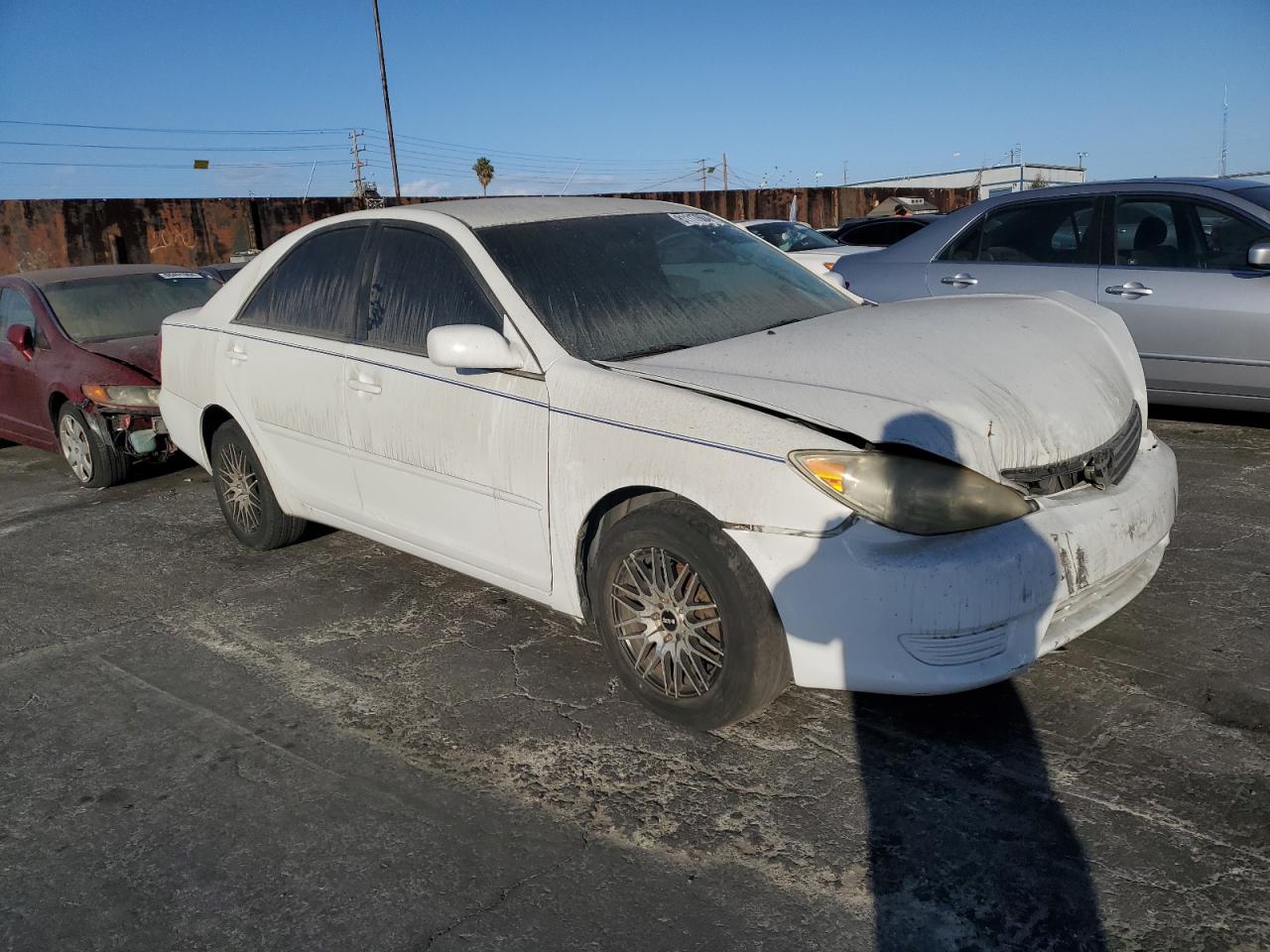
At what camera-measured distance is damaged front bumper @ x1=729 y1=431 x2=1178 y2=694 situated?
8.66 feet

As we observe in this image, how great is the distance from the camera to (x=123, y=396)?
6766 millimetres

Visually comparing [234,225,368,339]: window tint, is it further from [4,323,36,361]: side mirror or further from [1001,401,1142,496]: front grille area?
[4,323,36,361]: side mirror

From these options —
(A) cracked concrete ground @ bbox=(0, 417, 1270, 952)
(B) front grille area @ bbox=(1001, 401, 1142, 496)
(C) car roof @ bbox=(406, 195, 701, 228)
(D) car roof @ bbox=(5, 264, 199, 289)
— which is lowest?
(A) cracked concrete ground @ bbox=(0, 417, 1270, 952)

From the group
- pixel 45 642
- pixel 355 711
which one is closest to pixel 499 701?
pixel 355 711

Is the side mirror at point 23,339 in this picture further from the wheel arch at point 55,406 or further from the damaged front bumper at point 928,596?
the damaged front bumper at point 928,596

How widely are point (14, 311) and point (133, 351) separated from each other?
1427 millimetres

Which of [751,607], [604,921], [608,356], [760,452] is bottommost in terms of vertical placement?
[604,921]

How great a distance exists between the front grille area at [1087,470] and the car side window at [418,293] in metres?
1.80

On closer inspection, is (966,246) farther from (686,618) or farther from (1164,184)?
(686,618)

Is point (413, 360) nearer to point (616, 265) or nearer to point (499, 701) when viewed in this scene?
point (616, 265)

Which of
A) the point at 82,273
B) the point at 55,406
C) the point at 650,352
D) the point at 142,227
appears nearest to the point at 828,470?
the point at 650,352

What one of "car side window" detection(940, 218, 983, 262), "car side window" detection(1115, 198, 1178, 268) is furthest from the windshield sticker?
"car side window" detection(1115, 198, 1178, 268)

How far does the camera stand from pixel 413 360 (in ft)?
12.7

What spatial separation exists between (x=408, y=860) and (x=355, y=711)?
3.07 ft
